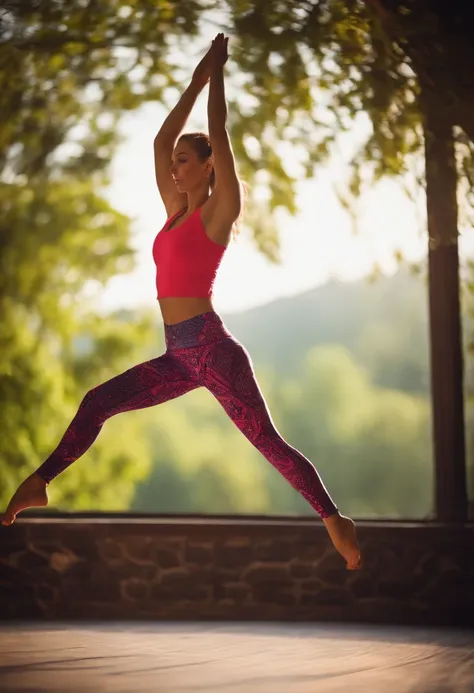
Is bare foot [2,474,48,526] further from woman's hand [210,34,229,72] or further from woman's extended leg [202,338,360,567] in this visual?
woman's hand [210,34,229,72]

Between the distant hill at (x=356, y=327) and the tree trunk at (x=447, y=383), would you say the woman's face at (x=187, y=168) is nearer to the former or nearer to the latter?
the tree trunk at (x=447, y=383)

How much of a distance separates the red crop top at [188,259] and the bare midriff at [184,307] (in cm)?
2

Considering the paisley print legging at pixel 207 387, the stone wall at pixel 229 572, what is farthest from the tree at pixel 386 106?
the paisley print legging at pixel 207 387

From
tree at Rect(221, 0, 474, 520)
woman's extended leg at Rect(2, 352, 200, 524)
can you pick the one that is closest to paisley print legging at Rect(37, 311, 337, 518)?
woman's extended leg at Rect(2, 352, 200, 524)

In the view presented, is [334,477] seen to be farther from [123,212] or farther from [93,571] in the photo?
[93,571]

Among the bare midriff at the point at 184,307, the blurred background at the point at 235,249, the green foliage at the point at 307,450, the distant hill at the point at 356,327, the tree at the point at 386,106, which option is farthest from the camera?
the distant hill at the point at 356,327

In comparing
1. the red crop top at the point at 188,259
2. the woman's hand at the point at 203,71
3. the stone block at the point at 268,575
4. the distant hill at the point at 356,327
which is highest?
the woman's hand at the point at 203,71

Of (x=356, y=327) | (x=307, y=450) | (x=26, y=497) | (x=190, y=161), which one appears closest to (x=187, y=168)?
(x=190, y=161)

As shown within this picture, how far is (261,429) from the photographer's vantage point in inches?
113

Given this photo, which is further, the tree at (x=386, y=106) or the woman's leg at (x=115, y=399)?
the tree at (x=386, y=106)

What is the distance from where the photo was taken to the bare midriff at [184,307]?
2969mm

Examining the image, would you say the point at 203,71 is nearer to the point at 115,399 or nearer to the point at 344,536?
the point at 115,399

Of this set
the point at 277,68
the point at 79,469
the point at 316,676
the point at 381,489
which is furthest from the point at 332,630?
the point at 381,489

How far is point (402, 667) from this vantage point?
3385mm
